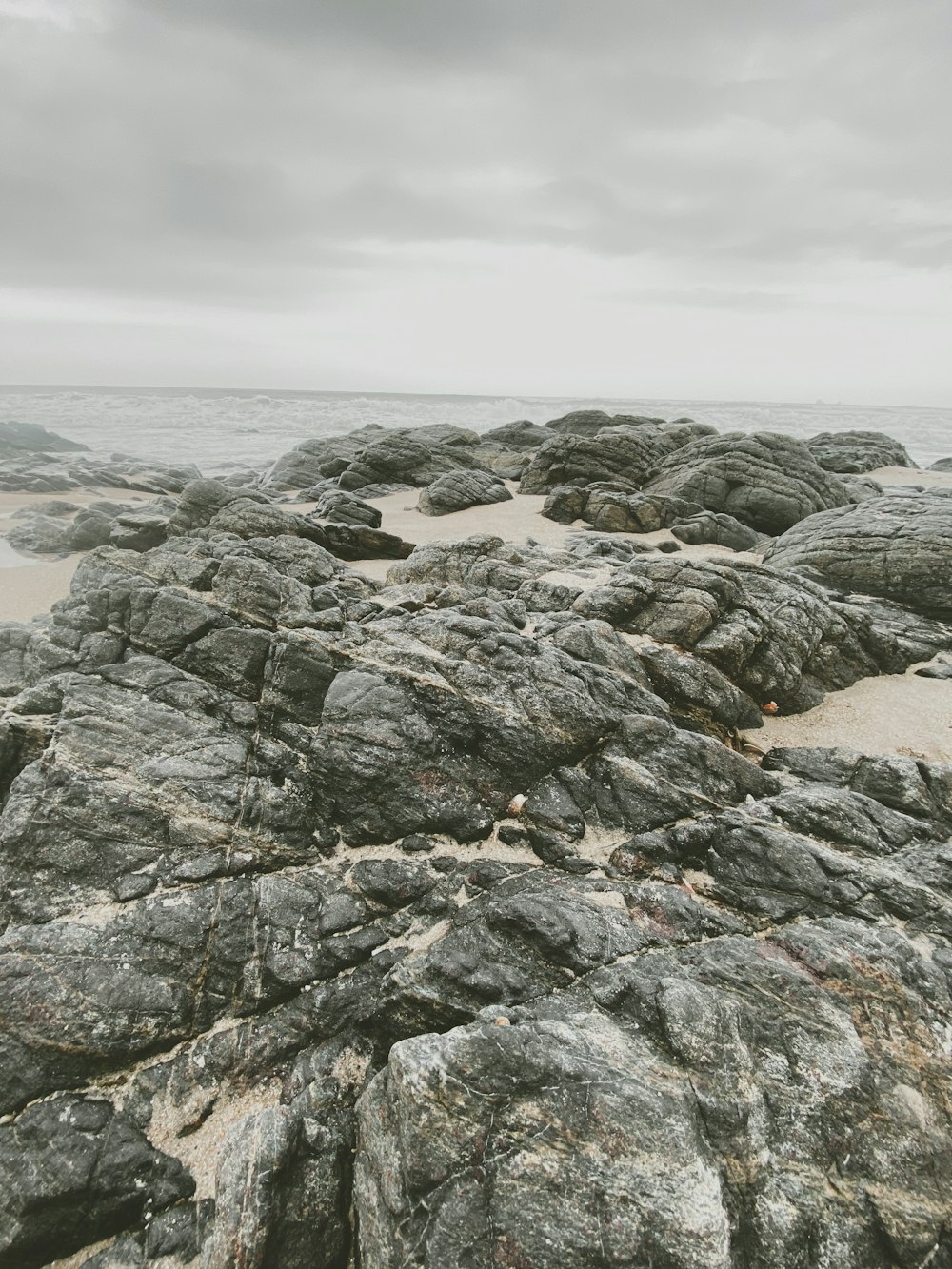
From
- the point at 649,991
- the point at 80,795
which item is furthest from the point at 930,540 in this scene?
the point at 80,795

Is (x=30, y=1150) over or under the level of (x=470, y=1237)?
under

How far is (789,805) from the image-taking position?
6.79 metres

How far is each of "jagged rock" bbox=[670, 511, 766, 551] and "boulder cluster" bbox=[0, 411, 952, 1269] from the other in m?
10.7

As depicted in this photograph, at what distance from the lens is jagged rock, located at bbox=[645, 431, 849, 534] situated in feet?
74.3

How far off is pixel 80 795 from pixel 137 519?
538 inches

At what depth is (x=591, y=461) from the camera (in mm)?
28109

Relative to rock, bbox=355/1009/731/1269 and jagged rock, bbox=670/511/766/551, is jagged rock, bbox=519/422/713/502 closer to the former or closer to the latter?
jagged rock, bbox=670/511/766/551

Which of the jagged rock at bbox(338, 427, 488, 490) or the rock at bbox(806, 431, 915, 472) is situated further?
the rock at bbox(806, 431, 915, 472)

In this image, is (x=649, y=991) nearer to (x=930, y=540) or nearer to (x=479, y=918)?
(x=479, y=918)

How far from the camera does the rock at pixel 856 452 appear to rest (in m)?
35.3

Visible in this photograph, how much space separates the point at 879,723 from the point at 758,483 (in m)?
16.0

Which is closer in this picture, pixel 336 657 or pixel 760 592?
pixel 336 657

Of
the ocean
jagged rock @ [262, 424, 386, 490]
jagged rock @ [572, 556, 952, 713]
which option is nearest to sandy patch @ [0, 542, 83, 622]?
jagged rock @ [572, 556, 952, 713]

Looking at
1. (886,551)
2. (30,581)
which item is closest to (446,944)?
(886,551)
